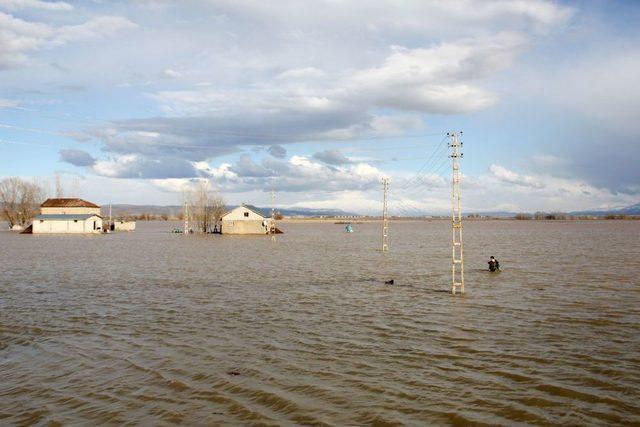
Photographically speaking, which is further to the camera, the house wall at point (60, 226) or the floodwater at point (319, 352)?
the house wall at point (60, 226)

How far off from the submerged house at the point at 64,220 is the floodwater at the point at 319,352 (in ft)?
259

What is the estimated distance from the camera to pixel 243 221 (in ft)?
331

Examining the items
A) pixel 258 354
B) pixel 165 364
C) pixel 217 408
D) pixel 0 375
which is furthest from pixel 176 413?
pixel 0 375

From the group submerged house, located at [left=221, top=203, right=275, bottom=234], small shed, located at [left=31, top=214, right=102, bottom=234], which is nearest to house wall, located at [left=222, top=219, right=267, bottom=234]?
submerged house, located at [left=221, top=203, right=275, bottom=234]

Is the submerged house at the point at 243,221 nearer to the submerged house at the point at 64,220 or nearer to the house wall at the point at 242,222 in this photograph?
the house wall at the point at 242,222

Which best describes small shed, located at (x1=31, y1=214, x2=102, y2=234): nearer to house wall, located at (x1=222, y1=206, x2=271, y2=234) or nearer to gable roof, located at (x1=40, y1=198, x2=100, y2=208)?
gable roof, located at (x1=40, y1=198, x2=100, y2=208)

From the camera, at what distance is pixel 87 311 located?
2197 cm

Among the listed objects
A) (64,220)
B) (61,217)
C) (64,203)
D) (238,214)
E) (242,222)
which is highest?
(64,203)

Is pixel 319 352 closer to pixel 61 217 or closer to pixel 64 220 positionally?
pixel 64 220

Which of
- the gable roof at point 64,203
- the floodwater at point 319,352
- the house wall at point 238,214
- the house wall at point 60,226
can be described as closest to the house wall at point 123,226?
the gable roof at point 64,203

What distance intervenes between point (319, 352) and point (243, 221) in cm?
8675

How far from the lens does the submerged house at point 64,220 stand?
339 ft

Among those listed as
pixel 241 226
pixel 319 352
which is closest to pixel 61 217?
pixel 241 226

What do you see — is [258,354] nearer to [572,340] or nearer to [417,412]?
[417,412]
